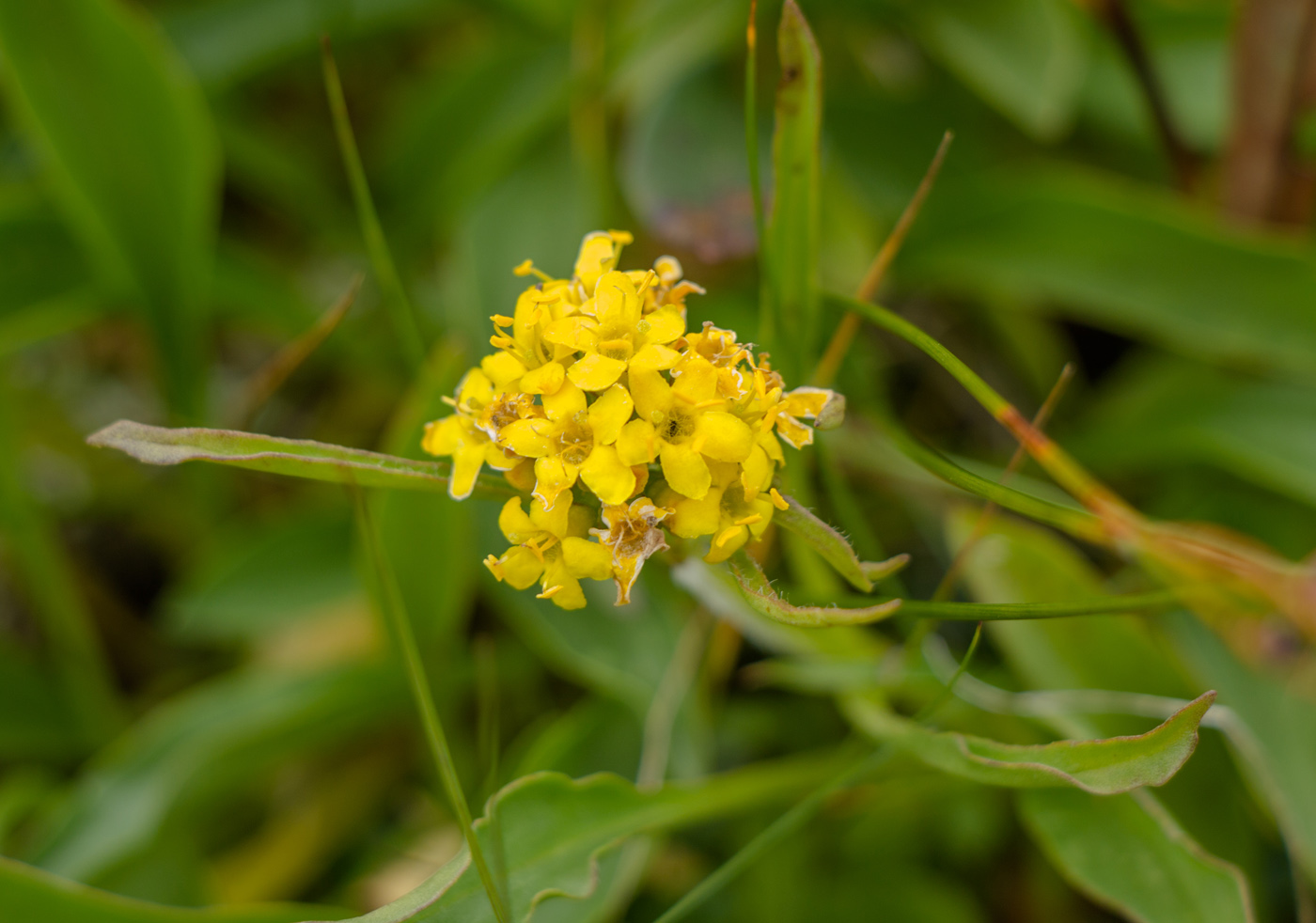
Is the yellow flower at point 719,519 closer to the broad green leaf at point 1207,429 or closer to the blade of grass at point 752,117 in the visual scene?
the blade of grass at point 752,117

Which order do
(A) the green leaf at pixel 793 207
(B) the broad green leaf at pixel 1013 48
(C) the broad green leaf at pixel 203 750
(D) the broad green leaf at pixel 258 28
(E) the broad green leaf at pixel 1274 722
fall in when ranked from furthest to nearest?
(D) the broad green leaf at pixel 258 28
(B) the broad green leaf at pixel 1013 48
(C) the broad green leaf at pixel 203 750
(E) the broad green leaf at pixel 1274 722
(A) the green leaf at pixel 793 207

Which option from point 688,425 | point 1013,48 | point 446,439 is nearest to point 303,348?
point 446,439

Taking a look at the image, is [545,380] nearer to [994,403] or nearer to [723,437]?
[723,437]

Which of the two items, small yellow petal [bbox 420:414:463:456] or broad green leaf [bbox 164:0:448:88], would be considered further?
broad green leaf [bbox 164:0:448:88]

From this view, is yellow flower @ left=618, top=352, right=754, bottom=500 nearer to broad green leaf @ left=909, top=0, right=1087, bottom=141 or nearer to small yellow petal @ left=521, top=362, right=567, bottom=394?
small yellow petal @ left=521, top=362, right=567, bottom=394

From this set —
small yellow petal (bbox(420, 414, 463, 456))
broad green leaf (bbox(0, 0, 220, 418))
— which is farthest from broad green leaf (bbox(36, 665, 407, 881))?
small yellow petal (bbox(420, 414, 463, 456))

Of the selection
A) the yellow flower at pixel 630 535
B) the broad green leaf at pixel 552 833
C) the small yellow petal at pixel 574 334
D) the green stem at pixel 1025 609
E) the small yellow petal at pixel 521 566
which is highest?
the small yellow petal at pixel 574 334

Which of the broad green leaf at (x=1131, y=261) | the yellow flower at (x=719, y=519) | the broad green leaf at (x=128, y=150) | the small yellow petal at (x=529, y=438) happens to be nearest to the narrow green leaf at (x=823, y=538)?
the yellow flower at (x=719, y=519)

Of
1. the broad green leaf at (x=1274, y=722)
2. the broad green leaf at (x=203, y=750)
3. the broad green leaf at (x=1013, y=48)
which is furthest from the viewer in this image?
the broad green leaf at (x=1013, y=48)
